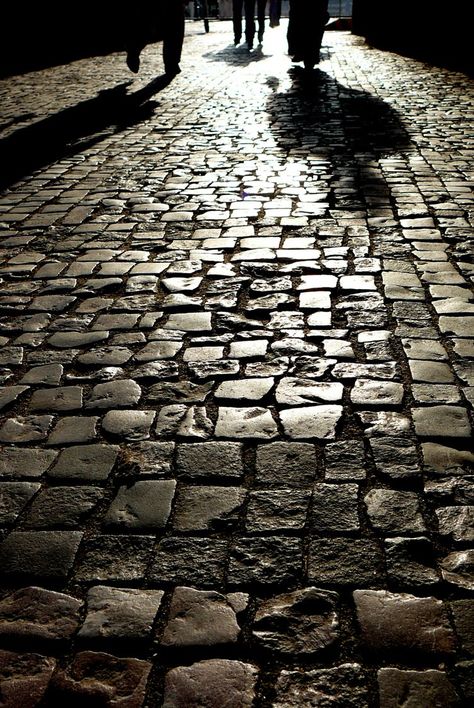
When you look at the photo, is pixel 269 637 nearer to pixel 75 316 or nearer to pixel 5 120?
pixel 75 316

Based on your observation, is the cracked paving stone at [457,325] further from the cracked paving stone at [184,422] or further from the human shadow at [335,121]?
the human shadow at [335,121]

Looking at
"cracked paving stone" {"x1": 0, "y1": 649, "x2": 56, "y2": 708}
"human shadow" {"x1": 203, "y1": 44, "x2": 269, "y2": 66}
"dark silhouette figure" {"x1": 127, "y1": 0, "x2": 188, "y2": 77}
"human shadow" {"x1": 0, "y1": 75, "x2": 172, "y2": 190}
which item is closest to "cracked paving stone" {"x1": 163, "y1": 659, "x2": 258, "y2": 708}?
"cracked paving stone" {"x1": 0, "y1": 649, "x2": 56, "y2": 708}

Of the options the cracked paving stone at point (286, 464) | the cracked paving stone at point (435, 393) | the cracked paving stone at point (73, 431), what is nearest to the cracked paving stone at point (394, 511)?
the cracked paving stone at point (286, 464)

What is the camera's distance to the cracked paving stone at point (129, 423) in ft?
8.17

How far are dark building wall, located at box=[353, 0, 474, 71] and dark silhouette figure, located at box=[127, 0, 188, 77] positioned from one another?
5.64m

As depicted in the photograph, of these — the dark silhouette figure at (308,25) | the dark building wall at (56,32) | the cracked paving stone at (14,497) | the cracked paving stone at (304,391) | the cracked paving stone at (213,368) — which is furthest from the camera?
the dark building wall at (56,32)

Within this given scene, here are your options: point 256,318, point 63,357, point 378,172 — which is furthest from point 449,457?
point 378,172

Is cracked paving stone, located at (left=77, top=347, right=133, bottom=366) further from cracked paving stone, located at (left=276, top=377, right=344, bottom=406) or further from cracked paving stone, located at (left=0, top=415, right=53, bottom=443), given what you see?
cracked paving stone, located at (left=276, top=377, right=344, bottom=406)

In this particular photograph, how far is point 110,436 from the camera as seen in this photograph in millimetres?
2490

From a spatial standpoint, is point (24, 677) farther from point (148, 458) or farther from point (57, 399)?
point (57, 399)

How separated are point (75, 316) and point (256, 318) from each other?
100cm

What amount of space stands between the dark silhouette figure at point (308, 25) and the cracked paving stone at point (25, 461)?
1036 cm

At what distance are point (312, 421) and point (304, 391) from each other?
0.22 m

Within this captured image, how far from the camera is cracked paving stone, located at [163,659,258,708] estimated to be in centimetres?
152
